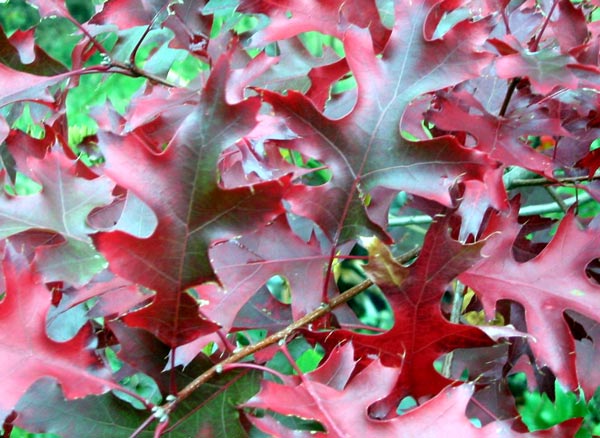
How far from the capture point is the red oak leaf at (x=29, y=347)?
19.8 inches

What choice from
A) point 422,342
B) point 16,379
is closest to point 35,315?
point 16,379

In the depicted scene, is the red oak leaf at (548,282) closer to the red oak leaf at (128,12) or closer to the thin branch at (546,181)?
the thin branch at (546,181)

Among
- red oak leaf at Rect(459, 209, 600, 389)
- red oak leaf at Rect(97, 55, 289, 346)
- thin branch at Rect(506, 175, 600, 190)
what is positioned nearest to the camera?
red oak leaf at Rect(97, 55, 289, 346)

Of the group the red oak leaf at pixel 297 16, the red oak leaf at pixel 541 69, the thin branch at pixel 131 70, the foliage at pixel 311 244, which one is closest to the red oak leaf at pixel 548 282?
the foliage at pixel 311 244

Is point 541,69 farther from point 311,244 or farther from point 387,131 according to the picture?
point 311,244

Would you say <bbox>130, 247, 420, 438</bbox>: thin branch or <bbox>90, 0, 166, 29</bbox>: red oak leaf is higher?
<bbox>90, 0, 166, 29</bbox>: red oak leaf

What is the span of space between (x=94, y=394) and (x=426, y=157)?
1.02ft

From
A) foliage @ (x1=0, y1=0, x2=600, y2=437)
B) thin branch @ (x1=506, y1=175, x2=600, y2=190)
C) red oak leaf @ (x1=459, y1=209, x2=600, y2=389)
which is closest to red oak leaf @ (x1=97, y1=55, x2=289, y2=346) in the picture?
foliage @ (x1=0, y1=0, x2=600, y2=437)

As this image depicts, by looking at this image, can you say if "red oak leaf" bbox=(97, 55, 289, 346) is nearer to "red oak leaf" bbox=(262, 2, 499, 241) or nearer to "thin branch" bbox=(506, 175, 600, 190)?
"red oak leaf" bbox=(262, 2, 499, 241)

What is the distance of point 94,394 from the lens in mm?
531

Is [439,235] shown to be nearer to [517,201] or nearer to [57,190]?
[517,201]

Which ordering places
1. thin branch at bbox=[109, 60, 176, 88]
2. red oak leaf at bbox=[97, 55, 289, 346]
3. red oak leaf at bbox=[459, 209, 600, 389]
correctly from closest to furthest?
red oak leaf at bbox=[97, 55, 289, 346], red oak leaf at bbox=[459, 209, 600, 389], thin branch at bbox=[109, 60, 176, 88]

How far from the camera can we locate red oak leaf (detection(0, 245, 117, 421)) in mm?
503

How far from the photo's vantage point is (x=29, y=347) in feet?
A: 1.69
